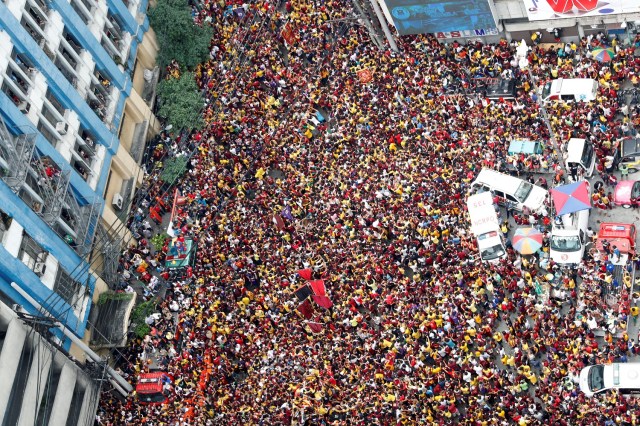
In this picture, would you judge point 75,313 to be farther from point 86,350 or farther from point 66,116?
point 66,116

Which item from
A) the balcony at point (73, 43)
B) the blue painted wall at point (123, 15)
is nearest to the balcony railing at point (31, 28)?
the balcony at point (73, 43)

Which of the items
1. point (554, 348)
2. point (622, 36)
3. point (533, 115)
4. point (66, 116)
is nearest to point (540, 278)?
point (554, 348)

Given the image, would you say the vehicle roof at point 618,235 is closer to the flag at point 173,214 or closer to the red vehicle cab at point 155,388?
the red vehicle cab at point 155,388

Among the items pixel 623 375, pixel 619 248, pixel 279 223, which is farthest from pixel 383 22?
pixel 623 375

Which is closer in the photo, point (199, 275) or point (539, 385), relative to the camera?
point (539, 385)

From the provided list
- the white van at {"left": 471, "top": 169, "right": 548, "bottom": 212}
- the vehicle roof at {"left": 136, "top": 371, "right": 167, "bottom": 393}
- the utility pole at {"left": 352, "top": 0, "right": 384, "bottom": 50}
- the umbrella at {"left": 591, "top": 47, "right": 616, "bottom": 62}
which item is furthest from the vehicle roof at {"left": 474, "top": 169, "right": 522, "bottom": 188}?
the vehicle roof at {"left": 136, "top": 371, "right": 167, "bottom": 393}

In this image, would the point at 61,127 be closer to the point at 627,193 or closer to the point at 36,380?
the point at 36,380
